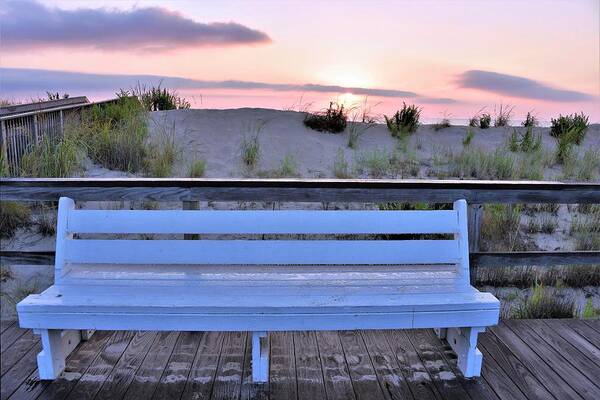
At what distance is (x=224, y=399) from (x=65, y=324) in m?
0.80

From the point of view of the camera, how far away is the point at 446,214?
277cm

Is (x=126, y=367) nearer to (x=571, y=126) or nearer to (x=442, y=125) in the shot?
(x=442, y=125)

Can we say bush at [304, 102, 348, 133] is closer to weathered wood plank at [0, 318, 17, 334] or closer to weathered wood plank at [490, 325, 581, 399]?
weathered wood plank at [490, 325, 581, 399]

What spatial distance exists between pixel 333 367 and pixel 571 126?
10267 mm

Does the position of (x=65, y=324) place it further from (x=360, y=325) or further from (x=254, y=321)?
(x=360, y=325)

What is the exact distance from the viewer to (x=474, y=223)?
322 cm

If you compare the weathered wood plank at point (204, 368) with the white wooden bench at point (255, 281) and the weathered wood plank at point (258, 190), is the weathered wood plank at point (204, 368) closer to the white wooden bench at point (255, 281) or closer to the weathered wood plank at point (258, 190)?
the white wooden bench at point (255, 281)

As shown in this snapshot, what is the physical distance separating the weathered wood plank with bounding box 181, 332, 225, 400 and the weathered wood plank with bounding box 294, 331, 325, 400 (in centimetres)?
42

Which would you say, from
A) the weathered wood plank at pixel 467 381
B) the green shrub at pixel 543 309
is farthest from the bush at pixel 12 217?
the green shrub at pixel 543 309

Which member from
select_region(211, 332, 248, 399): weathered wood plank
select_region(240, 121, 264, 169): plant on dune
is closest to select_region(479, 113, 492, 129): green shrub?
select_region(240, 121, 264, 169): plant on dune

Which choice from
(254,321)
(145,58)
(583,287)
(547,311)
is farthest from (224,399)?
(145,58)

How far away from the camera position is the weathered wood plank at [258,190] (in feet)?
9.38

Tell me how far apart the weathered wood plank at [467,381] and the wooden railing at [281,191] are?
32.7 inches

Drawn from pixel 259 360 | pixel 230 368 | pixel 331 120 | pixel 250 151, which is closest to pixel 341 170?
pixel 250 151
